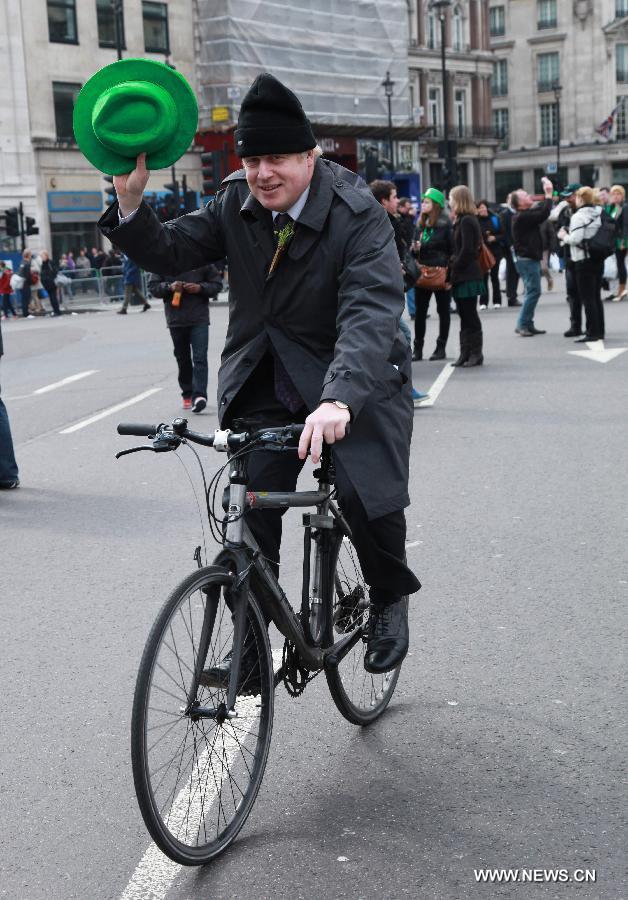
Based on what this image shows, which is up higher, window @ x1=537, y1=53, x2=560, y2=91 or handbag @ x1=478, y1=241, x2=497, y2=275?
window @ x1=537, y1=53, x2=560, y2=91

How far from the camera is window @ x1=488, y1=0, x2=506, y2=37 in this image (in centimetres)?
8912

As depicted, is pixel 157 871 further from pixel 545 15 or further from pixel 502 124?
pixel 545 15

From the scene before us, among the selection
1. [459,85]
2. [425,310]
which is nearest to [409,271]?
[425,310]

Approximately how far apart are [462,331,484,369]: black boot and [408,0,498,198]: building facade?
5939cm

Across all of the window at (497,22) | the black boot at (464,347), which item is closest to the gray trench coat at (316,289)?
the black boot at (464,347)

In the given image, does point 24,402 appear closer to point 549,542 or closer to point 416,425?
point 416,425

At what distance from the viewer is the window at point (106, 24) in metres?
50.7

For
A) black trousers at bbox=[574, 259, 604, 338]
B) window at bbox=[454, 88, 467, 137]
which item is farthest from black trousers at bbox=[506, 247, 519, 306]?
window at bbox=[454, 88, 467, 137]

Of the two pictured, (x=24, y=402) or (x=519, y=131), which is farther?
(x=519, y=131)

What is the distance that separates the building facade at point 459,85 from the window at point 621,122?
11446mm

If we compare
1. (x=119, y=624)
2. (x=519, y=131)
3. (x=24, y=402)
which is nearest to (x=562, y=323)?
(x=24, y=402)

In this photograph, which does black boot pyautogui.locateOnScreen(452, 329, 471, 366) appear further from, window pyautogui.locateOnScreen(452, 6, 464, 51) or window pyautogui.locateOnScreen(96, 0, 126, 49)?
window pyautogui.locateOnScreen(452, 6, 464, 51)

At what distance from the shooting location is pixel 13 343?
23641 mm

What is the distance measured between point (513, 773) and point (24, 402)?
10.8m
